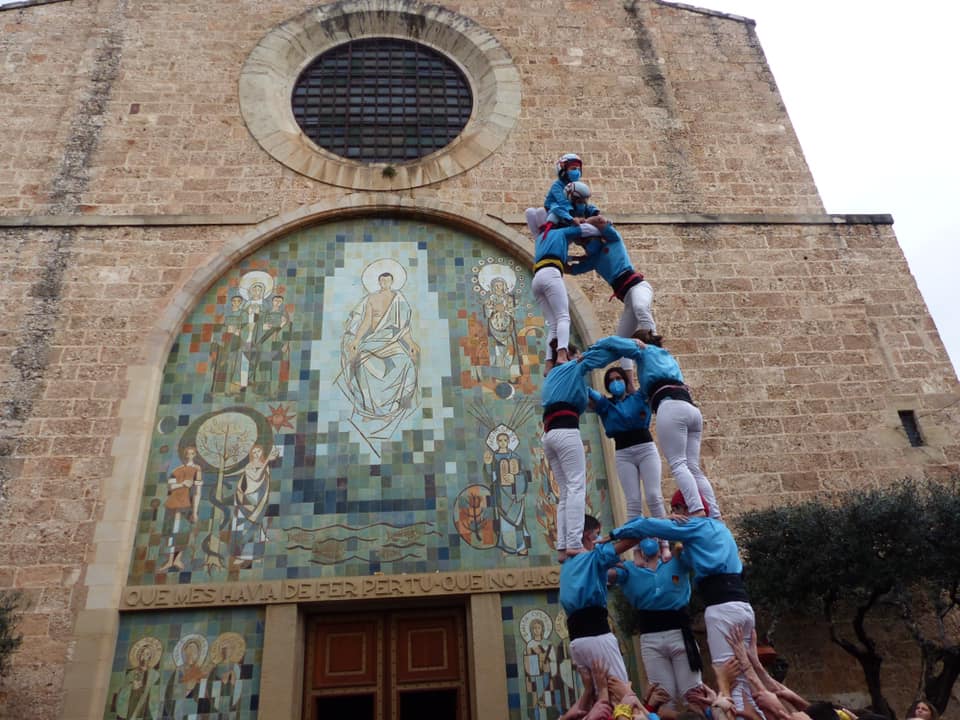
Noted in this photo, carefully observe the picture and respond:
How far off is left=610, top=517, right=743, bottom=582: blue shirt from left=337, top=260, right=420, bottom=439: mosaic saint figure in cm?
496

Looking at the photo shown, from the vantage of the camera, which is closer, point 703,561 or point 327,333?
point 703,561

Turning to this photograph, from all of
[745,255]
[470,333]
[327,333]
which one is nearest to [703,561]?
[470,333]

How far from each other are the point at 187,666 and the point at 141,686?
0.47m

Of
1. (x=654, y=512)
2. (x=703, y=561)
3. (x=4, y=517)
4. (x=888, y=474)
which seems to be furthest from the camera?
(x=888, y=474)

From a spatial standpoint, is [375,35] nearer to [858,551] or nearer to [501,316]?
[501,316]

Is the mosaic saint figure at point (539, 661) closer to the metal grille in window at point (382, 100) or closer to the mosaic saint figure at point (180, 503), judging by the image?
the mosaic saint figure at point (180, 503)

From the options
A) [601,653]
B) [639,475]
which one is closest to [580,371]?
[639,475]

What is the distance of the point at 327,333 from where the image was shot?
9477 mm

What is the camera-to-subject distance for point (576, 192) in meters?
6.07

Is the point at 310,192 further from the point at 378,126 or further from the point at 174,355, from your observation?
the point at 174,355

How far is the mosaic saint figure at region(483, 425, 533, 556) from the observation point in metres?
8.36

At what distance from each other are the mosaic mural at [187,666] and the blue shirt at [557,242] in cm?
513

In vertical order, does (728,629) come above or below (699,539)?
below

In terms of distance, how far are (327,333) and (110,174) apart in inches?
165
